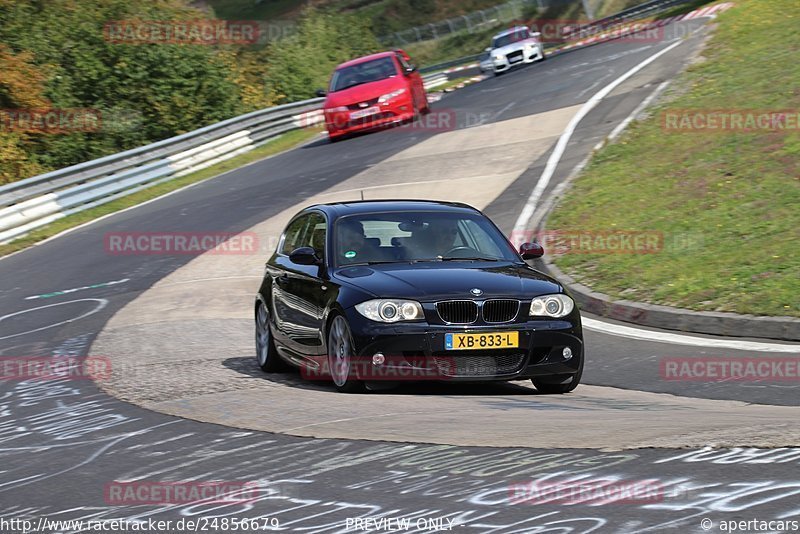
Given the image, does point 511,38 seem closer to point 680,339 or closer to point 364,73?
point 364,73

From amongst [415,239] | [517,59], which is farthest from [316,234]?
[517,59]

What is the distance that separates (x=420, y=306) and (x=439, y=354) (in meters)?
0.38

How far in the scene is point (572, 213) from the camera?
17766mm

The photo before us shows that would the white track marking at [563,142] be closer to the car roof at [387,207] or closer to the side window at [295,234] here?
the side window at [295,234]

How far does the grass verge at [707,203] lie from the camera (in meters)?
12.8

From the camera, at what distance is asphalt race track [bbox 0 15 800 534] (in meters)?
5.37

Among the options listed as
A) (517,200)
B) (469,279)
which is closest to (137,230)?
(517,200)

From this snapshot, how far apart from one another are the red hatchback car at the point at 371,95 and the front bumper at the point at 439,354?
2125 cm

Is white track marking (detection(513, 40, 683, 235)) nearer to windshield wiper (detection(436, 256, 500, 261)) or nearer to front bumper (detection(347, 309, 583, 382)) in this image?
windshield wiper (detection(436, 256, 500, 261))

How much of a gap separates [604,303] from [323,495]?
7.91 m

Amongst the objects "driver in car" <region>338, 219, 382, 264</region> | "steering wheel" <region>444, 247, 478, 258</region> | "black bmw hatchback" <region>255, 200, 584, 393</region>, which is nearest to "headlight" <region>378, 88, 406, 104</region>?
"black bmw hatchback" <region>255, 200, 584, 393</region>

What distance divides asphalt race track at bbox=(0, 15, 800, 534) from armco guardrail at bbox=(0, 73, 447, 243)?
195 inches

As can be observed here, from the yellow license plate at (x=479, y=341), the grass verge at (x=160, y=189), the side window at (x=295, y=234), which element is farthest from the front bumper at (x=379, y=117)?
the yellow license plate at (x=479, y=341)

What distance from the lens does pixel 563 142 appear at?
24594 millimetres
